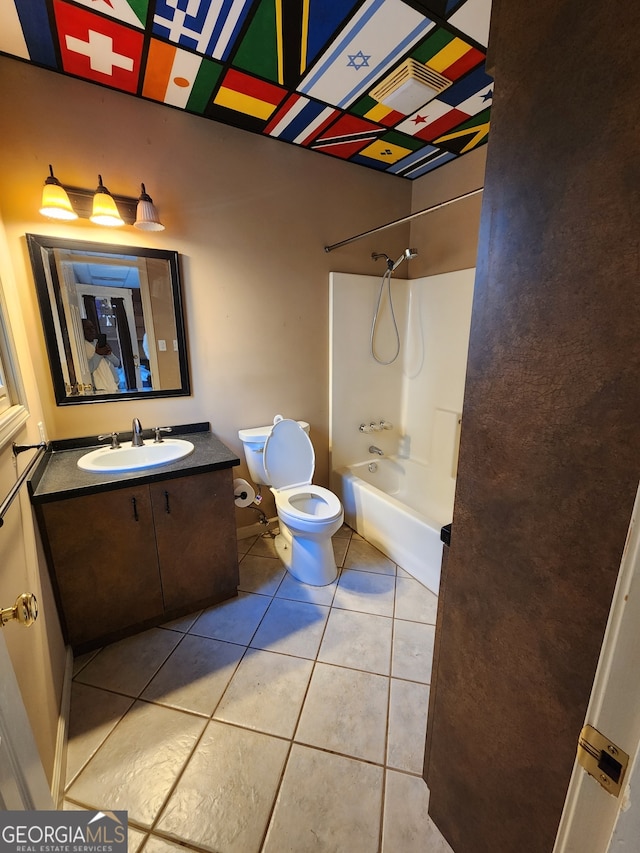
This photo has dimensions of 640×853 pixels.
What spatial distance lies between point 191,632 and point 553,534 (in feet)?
5.89

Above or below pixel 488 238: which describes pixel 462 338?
below

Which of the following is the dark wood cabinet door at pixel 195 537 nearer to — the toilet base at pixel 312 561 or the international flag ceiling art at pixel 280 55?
the toilet base at pixel 312 561

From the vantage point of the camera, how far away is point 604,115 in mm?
465

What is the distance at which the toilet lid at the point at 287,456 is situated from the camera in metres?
2.21

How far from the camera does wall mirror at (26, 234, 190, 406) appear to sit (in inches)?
67.1

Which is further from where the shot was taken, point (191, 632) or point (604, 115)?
point (191, 632)

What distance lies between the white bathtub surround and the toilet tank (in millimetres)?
662

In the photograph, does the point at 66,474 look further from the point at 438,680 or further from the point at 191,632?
the point at 438,680

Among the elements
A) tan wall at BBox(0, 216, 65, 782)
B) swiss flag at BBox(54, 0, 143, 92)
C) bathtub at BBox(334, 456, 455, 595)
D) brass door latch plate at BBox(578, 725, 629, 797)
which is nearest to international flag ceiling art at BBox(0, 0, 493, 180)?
swiss flag at BBox(54, 0, 143, 92)

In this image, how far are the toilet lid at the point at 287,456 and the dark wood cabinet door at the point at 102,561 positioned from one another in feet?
2.61

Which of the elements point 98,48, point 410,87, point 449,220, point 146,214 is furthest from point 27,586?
point 449,220

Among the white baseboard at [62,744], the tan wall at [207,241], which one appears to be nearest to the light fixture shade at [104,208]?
the tan wall at [207,241]

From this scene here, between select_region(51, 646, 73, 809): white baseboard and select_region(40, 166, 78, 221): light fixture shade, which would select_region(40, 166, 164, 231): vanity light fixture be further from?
select_region(51, 646, 73, 809): white baseboard

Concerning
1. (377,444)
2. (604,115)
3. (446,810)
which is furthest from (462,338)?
(446,810)
